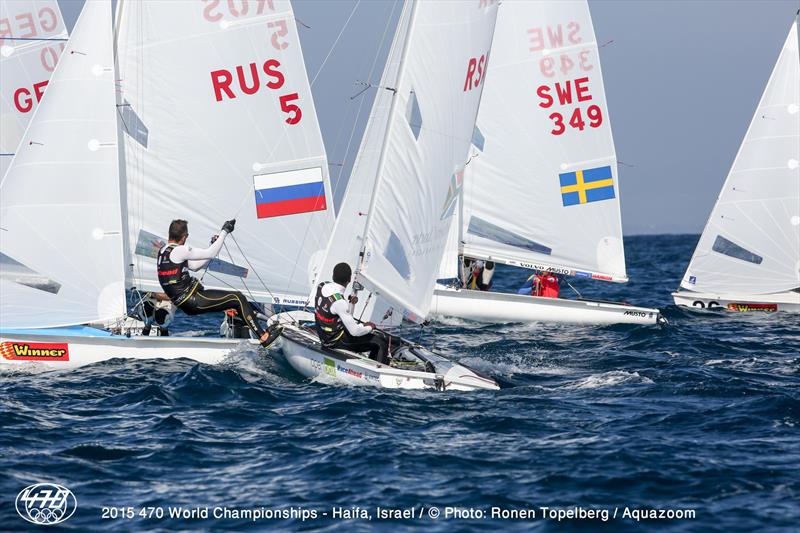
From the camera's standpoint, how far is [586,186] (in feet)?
63.5

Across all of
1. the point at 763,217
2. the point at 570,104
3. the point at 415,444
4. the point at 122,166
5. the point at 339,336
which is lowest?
the point at 415,444

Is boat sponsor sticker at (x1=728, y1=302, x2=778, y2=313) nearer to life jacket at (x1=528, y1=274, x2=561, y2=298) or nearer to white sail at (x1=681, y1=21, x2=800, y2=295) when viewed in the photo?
white sail at (x1=681, y1=21, x2=800, y2=295)

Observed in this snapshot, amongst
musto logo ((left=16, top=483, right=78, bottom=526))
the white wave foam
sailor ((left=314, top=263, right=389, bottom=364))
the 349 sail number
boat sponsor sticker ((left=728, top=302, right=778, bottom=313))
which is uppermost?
the 349 sail number

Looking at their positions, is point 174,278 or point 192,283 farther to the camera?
point 192,283

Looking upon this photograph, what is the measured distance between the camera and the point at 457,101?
11.8 metres

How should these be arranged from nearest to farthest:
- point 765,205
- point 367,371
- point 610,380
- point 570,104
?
point 367,371 → point 610,380 → point 570,104 → point 765,205

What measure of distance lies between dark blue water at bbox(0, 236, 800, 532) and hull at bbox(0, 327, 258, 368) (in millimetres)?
225

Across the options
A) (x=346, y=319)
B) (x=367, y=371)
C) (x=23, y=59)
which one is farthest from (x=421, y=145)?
(x=23, y=59)

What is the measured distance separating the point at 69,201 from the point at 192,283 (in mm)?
1657

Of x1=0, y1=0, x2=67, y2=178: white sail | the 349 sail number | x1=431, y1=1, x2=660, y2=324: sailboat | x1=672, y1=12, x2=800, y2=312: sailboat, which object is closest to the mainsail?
x1=0, y1=0, x2=67, y2=178: white sail

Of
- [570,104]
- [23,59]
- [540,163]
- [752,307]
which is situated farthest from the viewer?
[752,307]

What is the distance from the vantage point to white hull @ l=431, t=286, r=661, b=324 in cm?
1781

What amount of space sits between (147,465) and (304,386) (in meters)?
3.21

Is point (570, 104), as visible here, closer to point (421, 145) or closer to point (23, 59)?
point (421, 145)
